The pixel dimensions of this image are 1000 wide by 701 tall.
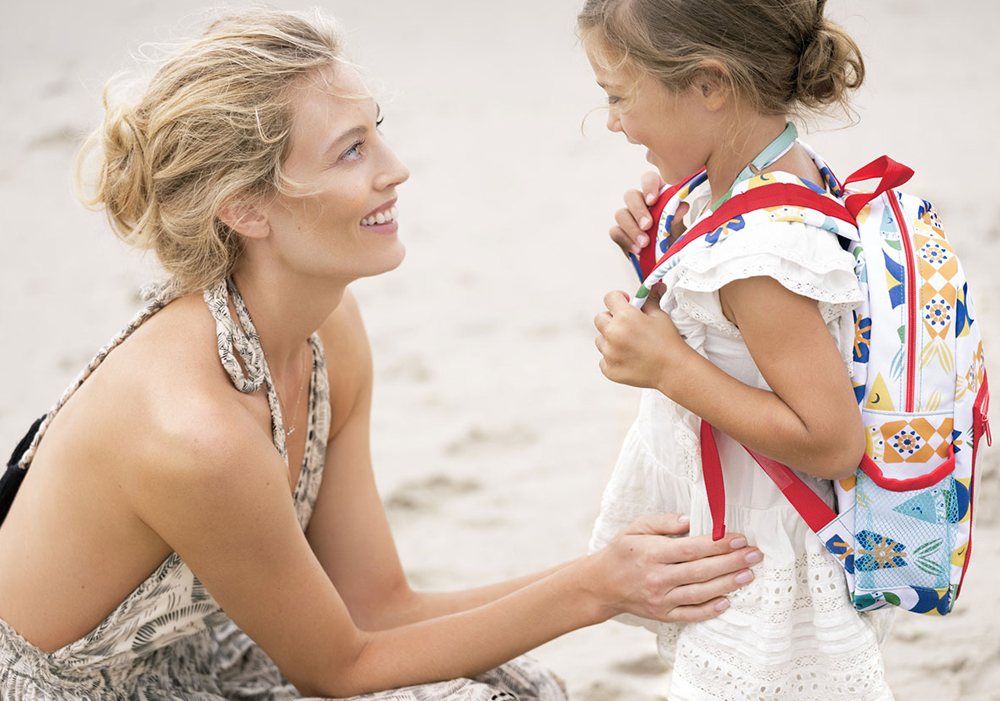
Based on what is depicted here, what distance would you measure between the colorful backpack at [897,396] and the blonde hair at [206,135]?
742 mm

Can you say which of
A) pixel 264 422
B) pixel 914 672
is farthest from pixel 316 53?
pixel 914 672

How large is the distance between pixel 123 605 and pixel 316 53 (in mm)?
1044

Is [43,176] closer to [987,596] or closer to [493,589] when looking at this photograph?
[493,589]

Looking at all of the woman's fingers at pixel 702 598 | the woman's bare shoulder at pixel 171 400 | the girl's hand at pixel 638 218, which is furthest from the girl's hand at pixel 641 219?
the woman's bare shoulder at pixel 171 400

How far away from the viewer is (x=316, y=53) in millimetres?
1999

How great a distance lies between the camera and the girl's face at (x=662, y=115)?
171cm

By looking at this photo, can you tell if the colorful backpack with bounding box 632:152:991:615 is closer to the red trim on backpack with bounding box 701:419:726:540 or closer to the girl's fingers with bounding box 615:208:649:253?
the red trim on backpack with bounding box 701:419:726:540

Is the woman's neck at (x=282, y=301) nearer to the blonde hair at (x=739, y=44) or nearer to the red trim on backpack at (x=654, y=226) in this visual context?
the red trim on backpack at (x=654, y=226)

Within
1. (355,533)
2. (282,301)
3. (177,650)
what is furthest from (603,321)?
(177,650)

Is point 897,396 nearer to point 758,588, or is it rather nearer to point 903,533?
point 903,533

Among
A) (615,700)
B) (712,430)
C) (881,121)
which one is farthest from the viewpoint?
(881,121)

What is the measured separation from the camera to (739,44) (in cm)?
166

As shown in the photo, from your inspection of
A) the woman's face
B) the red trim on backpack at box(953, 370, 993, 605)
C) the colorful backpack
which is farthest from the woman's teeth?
the red trim on backpack at box(953, 370, 993, 605)

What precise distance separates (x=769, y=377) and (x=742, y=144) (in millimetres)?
394
